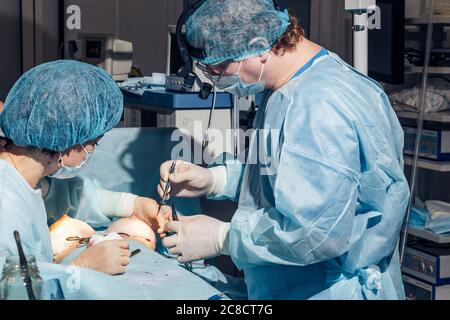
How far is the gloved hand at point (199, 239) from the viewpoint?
5.65ft

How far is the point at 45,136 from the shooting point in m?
1.62

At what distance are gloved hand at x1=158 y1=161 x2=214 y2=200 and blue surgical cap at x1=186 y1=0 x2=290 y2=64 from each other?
16.9 inches

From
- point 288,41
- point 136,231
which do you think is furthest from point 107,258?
point 288,41

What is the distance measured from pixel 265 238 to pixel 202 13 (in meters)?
0.55

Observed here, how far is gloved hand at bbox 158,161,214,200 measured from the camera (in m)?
2.01

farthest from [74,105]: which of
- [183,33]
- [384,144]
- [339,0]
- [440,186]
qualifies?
[339,0]

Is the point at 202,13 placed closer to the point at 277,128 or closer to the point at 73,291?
the point at 277,128

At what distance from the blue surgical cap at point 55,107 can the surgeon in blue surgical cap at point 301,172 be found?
0.91 ft

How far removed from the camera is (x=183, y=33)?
176 centimetres

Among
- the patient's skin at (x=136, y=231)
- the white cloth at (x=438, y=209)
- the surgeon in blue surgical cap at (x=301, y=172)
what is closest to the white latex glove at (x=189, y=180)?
the patient's skin at (x=136, y=231)

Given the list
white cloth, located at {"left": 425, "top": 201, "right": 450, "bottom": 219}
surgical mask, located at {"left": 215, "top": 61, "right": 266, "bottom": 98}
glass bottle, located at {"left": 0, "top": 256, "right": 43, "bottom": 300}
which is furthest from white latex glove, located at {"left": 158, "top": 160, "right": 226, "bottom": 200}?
white cloth, located at {"left": 425, "top": 201, "right": 450, "bottom": 219}

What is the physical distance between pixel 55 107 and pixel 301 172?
1.84 feet

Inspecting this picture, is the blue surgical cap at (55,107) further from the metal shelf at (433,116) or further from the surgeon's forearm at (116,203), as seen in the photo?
the metal shelf at (433,116)

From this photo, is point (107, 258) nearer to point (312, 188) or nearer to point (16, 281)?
point (16, 281)
